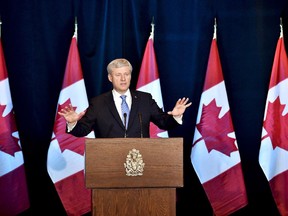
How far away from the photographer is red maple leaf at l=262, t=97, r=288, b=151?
4762 millimetres

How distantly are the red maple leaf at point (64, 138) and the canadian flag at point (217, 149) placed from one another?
1.08 metres

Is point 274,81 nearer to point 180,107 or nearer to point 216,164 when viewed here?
point 216,164

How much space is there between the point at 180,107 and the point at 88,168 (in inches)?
31.9

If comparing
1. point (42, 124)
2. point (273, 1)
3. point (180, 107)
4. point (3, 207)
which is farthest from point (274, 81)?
point (3, 207)

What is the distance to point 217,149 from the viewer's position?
15.7ft

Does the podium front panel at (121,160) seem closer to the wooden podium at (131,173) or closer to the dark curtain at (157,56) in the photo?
the wooden podium at (131,173)

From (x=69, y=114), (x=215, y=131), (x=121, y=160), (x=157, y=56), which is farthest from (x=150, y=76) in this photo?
(x=121, y=160)

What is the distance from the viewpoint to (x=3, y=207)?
4.65 m

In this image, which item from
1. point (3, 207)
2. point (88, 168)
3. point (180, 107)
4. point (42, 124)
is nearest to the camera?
point (88, 168)

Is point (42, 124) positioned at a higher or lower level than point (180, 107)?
lower

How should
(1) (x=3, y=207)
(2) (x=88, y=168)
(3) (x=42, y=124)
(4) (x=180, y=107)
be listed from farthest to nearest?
(3) (x=42, y=124), (1) (x=3, y=207), (4) (x=180, y=107), (2) (x=88, y=168)

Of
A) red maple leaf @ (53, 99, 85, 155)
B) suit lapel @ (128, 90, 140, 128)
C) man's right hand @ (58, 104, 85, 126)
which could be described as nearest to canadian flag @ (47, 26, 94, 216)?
red maple leaf @ (53, 99, 85, 155)

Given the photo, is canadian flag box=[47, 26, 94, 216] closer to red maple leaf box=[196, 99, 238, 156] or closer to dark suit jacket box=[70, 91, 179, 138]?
red maple leaf box=[196, 99, 238, 156]

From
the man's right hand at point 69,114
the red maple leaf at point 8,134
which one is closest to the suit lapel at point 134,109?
the man's right hand at point 69,114
